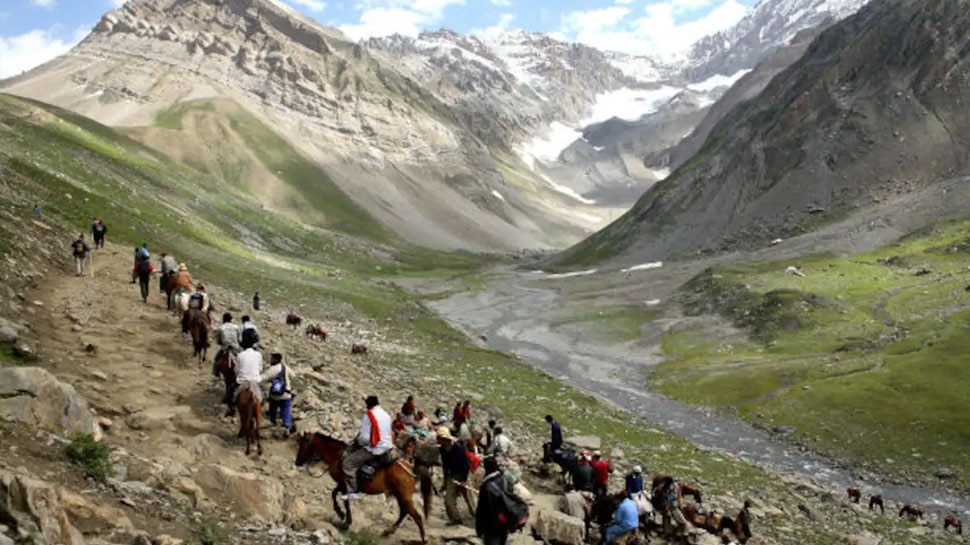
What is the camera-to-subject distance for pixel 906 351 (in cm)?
7619

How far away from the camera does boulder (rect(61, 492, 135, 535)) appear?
14273mm

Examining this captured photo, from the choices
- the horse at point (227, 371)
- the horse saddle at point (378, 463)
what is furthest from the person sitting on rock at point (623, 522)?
the horse at point (227, 371)

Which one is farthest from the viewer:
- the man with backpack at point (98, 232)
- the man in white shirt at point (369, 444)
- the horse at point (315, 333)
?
the horse at point (315, 333)

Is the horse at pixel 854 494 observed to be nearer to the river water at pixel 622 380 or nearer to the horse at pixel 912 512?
the horse at pixel 912 512

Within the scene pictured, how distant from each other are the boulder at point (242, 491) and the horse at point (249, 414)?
2.55 meters

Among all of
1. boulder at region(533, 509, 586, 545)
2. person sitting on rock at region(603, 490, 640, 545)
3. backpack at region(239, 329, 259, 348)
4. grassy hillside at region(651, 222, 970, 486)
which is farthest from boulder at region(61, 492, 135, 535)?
grassy hillside at region(651, 222, 970, 486)

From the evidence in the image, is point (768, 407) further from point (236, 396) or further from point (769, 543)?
point (236, 396)

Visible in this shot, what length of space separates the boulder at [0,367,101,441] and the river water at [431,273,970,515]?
46600 mm

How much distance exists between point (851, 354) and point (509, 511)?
73876 millimetres

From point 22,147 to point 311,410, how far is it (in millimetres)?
97780

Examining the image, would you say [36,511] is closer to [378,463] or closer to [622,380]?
[378,463]

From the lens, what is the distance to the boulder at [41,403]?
691 inches

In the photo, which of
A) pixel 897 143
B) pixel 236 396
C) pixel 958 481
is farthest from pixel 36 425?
pixel 897 143

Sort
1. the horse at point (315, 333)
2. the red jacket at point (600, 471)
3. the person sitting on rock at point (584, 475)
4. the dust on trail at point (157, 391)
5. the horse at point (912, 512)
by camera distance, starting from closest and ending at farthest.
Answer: the dust on trail at point (157, 391)
the person sitting on rock at point (584, 475)
the red jacket at point (600, 471)
the horse at point (912, 512)
the horse at point (315, 333)
